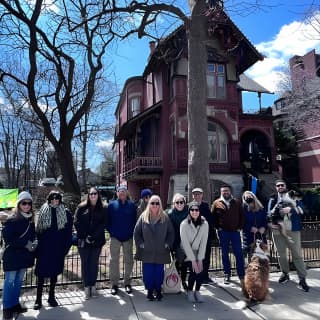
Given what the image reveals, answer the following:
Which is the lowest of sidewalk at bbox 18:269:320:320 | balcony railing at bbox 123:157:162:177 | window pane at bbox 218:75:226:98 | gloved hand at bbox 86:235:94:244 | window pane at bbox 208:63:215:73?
sidewalk at bbox 18:269:320:320

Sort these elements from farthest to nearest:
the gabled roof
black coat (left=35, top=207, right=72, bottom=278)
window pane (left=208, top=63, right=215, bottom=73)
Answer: the gabled roof, window pane (left=208, top=63, right=215, bottom=73), black coat (left=35, top=207, right=72, bottom=278)

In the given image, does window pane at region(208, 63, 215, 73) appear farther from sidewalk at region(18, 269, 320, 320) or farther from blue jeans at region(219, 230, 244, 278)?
sidewalk at region(18, 269, 320, 320)

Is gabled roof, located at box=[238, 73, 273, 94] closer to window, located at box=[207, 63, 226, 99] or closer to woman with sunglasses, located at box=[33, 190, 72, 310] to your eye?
window, located at box=[207, 63, 226, 99]

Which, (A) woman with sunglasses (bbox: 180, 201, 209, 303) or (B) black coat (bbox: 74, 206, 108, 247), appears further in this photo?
(B) black coat (bbox: 74, 206, 108, 247)

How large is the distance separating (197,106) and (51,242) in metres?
5.45

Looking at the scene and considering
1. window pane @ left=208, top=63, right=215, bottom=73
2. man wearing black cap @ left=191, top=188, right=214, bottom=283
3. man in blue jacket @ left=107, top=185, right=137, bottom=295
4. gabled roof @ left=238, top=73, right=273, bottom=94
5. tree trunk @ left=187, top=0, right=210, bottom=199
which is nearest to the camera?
man in blue jacket @ left=107, top=185, right=137, bottom=295

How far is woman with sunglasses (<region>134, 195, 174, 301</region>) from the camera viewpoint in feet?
18.4

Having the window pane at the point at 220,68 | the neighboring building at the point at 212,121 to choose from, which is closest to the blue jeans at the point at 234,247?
the neighboring building at the point at 212,121

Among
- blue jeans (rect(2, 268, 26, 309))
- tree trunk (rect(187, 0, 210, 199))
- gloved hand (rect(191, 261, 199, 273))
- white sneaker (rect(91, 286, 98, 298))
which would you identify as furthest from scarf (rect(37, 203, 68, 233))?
tree trunk (rect(187, 0, 210, 199))

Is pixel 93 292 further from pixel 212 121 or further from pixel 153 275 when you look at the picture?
pixel 212 121

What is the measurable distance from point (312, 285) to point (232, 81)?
53.3 ft

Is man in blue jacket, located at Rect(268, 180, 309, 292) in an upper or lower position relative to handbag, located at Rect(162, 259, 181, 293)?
upper

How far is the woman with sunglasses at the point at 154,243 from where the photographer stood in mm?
5605

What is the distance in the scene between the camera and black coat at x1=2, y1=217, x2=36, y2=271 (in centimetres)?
496
